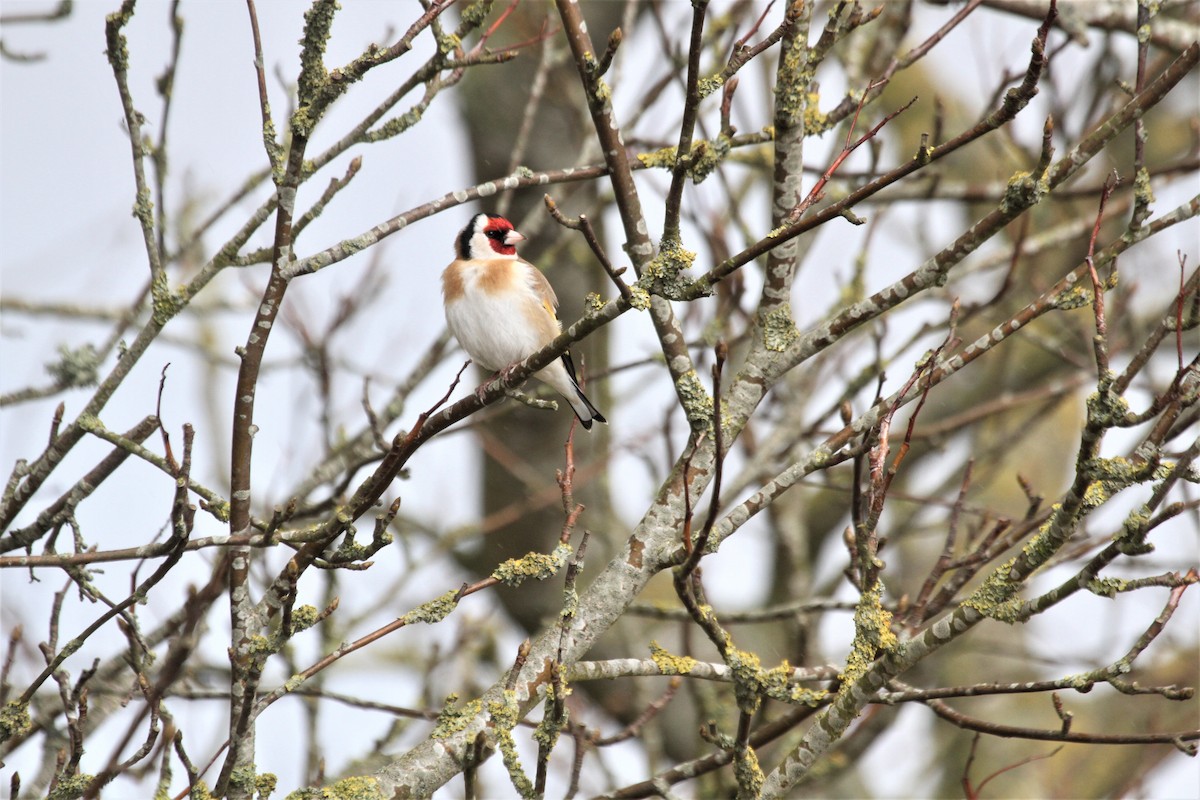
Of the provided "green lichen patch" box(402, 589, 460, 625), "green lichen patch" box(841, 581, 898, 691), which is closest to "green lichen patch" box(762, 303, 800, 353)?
"green lichen patch" box(841, 581, 898, 691)

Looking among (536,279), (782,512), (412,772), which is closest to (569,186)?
(536,279)

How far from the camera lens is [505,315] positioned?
5059mm

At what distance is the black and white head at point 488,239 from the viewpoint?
562 centimetres

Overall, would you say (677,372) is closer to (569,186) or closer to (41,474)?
(41,474)

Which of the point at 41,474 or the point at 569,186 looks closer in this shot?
the point at 41,474

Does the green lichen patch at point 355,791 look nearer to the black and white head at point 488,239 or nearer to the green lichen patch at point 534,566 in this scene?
the green lichen patch at point 534,566

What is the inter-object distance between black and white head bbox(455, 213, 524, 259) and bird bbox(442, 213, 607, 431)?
16 cm

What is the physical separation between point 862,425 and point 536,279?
253 cm

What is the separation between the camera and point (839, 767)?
509 cm

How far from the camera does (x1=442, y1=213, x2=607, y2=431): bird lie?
505cm

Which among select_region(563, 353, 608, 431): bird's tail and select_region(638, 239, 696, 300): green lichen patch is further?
select_region(563, 353, 608, 431): bird's tail

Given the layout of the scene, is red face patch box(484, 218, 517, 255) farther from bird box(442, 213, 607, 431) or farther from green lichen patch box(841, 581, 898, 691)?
green lichen patch box(841, 581, 898, 691)

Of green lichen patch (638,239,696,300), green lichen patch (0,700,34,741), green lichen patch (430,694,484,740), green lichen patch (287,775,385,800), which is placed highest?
green lichen patch (638,239,696,300)

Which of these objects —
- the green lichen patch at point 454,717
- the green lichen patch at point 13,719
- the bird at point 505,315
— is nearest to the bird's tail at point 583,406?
the bird at point 505,315
